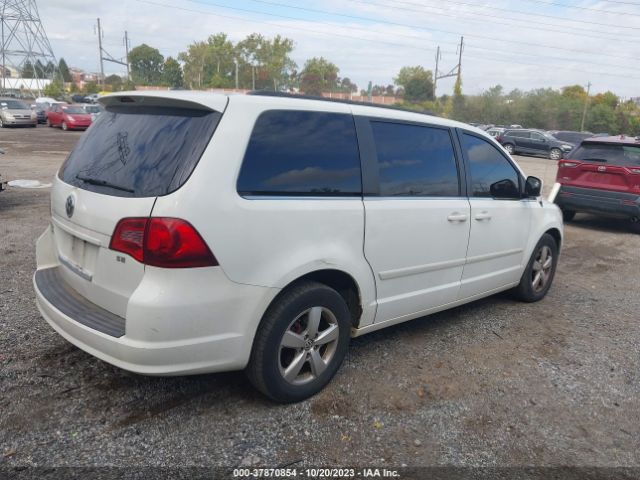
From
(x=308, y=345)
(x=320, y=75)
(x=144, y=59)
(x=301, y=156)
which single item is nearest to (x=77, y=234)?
(x=301, y=156)

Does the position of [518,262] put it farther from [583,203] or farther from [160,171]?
[583,203]

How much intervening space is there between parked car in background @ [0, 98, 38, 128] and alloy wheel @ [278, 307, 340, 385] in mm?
30467

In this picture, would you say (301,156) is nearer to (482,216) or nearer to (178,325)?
(178,325)

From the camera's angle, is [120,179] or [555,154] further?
[555,154]

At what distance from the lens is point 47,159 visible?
1518cm

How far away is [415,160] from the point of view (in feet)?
12.4

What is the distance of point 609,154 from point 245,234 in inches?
330

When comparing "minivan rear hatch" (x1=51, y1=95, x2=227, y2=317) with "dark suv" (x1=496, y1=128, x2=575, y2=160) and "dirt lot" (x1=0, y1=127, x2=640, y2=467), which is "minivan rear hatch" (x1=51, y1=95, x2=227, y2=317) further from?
"dark suv" (x1=496, y1=128, x2=575, y2=160)

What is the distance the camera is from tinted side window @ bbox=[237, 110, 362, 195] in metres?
2.86

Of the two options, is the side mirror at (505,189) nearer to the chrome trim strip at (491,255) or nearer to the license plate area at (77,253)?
the chrome trim strip at (491,255)

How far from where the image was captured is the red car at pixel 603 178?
872 cm

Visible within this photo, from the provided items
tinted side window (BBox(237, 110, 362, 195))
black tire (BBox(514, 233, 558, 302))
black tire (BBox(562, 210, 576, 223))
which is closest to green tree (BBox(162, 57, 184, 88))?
black tire (BBox(562, 210, 576, 223))

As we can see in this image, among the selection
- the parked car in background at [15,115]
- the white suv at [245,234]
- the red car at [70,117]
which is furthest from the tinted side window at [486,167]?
the parked car in background at [15,115]

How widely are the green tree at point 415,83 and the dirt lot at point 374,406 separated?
88239 millimetres
